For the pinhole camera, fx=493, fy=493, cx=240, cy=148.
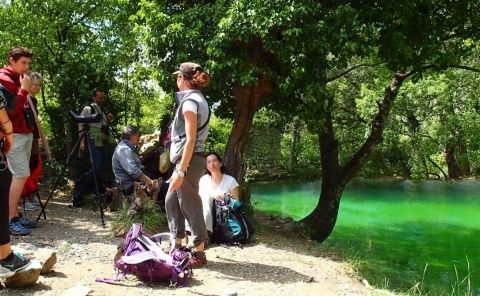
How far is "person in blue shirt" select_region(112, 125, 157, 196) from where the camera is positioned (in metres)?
6.50

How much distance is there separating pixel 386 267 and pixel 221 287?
5056 millimetres

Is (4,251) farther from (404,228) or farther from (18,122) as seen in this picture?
(404,228)

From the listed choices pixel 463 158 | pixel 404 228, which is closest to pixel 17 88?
pixel 404 228

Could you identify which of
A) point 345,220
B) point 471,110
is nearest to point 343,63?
point 345,220

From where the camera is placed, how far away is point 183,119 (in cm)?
421

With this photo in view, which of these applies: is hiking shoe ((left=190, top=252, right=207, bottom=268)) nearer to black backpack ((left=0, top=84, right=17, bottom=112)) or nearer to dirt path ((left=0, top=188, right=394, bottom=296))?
dirt path ((left=0, top=188, right=394, bottom=296))

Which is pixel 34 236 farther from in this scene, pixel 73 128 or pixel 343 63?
pixel 73 128

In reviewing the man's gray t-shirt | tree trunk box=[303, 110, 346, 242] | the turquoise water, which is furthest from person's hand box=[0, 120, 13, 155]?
tree trunk box=[303, 110, 346, 242]

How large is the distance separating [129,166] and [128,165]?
0.02 meters

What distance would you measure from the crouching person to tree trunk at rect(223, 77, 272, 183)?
53.1 inches

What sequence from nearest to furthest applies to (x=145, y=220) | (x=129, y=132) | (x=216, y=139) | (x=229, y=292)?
(x=229, y=292) < (x=145, y=220) < (x=129, y=132) < (x=216, y=139)

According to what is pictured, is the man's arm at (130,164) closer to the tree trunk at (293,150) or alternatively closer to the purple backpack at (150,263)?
the purple backpack at (150,263)

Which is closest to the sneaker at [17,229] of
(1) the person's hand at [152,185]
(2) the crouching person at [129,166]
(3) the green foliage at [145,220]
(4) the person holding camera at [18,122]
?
(4) the person holding camera at [18,122]

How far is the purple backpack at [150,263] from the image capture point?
3844 millimetres
